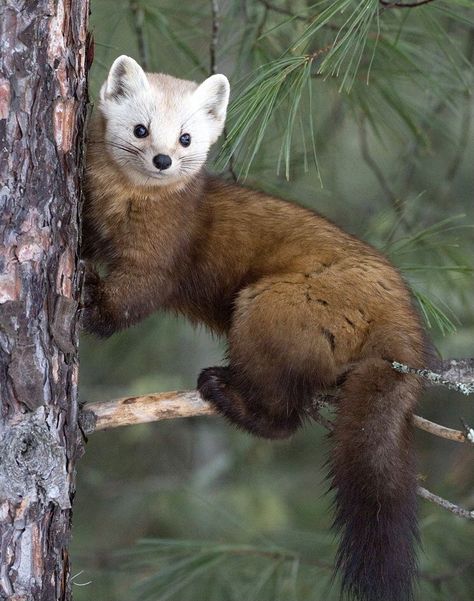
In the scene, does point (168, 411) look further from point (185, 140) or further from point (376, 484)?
point (185, 140)

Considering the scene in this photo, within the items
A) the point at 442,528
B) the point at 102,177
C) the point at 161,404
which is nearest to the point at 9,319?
the point at 161,404

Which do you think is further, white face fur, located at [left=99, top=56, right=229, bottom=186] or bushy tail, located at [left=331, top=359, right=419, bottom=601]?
white face fur, located at [left=99, top=56, right=229, bottom=186]

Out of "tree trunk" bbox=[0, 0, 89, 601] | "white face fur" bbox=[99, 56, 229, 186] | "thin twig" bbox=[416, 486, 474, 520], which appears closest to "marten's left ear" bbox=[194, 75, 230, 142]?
"white face fur" bbox=[99, 56, 229, 186]

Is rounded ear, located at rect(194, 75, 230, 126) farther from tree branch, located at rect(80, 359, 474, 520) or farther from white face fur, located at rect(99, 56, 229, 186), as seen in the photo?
tree branch, located at rect(80, 359, 474, 520)

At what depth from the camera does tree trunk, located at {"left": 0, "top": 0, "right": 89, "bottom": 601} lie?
207cm

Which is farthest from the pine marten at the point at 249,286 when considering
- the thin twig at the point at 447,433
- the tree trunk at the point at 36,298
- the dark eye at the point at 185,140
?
the tree trunk at the point at 36,298

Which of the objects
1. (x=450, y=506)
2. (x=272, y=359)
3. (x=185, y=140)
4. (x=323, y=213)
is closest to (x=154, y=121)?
(x=185, y=140)

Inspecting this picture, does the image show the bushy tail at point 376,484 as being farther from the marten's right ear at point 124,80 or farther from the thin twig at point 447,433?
the marten's right ear at point 124,80

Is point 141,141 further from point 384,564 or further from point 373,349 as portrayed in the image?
point 384,564

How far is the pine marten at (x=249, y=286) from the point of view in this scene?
2.62 metres

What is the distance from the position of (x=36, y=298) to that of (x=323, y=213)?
2.28m

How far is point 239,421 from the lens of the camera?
291cm

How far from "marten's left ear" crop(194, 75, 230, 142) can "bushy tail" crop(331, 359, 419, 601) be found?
78 centimetres

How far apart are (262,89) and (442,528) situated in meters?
2.19
